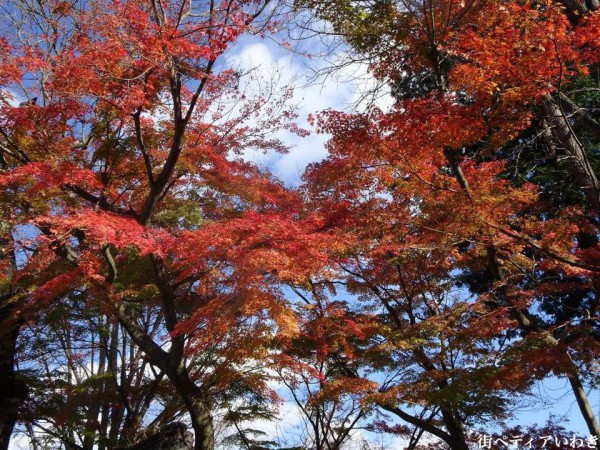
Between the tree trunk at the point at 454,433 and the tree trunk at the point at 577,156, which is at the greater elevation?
the tree trunk at the point at 577,156

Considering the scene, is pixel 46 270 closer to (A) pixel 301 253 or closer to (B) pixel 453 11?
(A) pixel 301 253

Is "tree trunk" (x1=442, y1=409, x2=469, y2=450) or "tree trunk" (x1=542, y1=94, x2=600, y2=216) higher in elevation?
"tree trunk" (x1=542, y1=94, x2=600, y2=216)

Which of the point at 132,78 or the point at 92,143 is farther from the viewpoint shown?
the point at 92,143

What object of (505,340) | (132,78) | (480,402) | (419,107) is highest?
(132,78)

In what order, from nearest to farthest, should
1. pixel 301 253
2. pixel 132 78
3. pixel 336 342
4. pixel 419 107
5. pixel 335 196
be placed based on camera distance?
pixel 419 107 → pixel 132 78 → pixel 301 253 → pixel 336 342 → pixel 335 196

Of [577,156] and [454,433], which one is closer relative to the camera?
[577,156]

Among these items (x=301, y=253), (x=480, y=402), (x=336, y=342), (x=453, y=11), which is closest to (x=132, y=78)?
(x=301, y=253)

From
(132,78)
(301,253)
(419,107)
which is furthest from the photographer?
(301,253)

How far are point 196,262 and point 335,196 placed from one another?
351 centimetres

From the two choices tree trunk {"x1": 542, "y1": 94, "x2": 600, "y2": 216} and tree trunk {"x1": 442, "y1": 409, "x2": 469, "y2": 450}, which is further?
tree trunk {"x1": 442, "y1": 409, "x2": 469, "y2": 450}

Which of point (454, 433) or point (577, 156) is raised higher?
point (577, 156)

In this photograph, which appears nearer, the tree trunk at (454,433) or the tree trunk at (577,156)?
the tree trunk at (577,156)

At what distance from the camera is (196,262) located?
324 inches

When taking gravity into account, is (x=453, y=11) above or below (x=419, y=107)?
above
